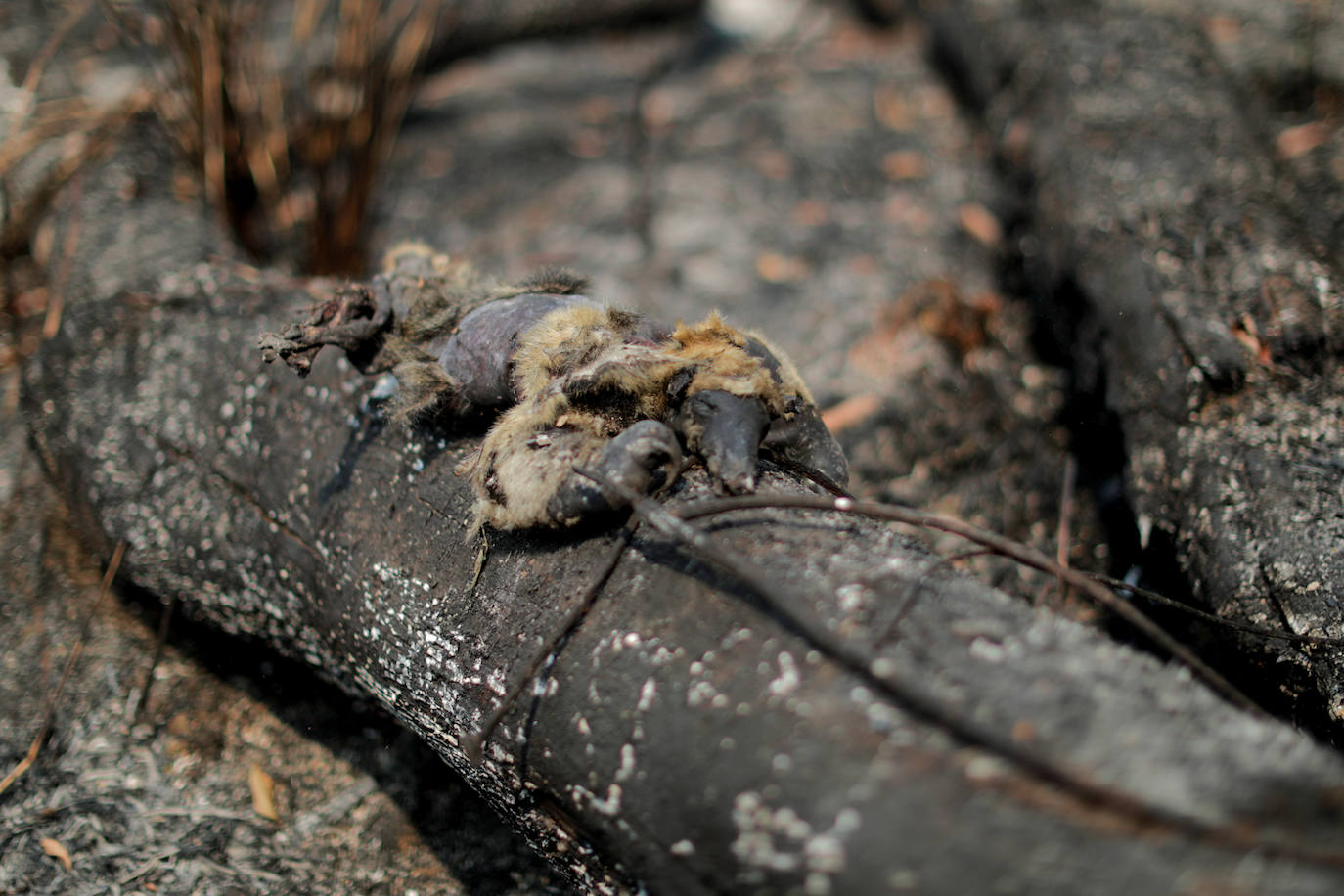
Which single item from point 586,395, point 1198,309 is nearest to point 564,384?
point 586,395

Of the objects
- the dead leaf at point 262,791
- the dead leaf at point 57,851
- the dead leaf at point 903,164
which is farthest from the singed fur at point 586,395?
the dead leaf at point 903,164

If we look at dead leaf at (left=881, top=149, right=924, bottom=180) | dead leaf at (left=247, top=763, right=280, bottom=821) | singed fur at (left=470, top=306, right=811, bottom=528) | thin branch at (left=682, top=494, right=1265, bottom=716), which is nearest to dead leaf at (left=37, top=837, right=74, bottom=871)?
dead leaf at (left=247, top=763, right=280, bottom=821)

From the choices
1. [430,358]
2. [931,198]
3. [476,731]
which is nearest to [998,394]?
[931,198]

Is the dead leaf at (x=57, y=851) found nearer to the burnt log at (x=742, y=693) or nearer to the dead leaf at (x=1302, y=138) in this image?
the burnt log at (x=742, y=693)

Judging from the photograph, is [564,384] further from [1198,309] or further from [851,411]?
[1198,309]

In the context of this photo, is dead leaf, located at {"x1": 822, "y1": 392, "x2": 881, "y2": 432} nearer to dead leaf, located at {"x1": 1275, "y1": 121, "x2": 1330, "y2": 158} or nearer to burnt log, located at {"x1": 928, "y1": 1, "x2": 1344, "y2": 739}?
burnt log, located at {"x1": 928, "y1": 1, "x2": 1344, "y2": 739}

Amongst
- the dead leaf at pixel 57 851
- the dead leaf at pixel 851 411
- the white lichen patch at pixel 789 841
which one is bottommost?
the dead leaf at pixel 57 851
